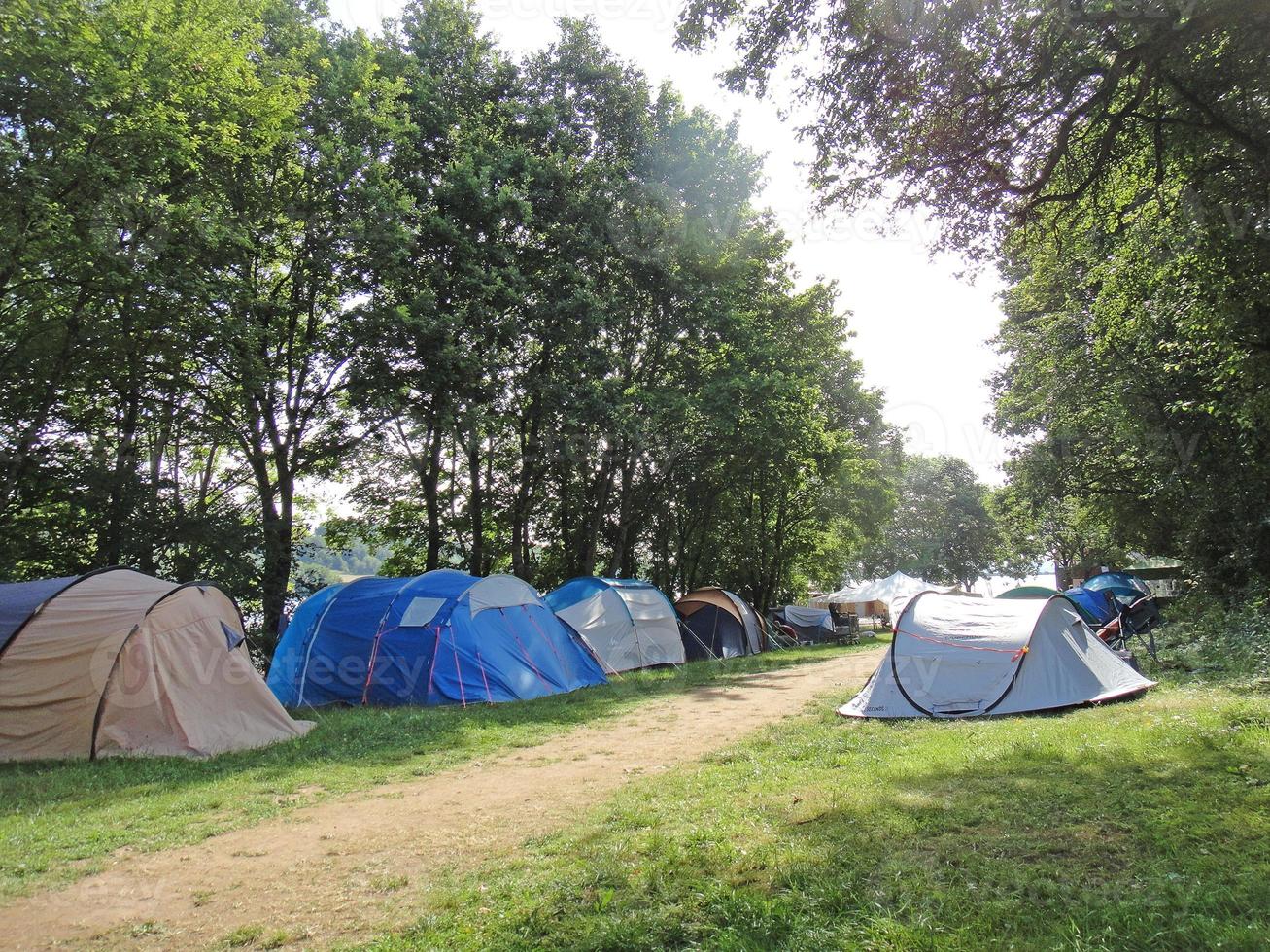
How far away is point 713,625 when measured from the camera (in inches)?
814

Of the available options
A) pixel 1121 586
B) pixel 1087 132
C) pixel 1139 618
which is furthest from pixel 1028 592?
pixel 1087 132

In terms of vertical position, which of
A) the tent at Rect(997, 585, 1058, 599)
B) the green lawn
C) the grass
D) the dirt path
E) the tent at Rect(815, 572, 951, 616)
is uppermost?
the tent at Rect(815, 572, 951, 616)

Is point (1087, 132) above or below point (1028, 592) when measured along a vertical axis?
above

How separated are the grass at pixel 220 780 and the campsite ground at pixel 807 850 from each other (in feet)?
0.21

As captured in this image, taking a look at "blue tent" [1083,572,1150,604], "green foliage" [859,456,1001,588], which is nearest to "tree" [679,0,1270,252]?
"blue tent" [1083,572,1150,604]

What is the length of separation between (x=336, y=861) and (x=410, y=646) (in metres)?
7.17

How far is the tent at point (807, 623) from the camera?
2714cm

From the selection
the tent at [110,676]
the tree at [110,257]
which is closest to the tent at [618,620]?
the tree at [110,257]

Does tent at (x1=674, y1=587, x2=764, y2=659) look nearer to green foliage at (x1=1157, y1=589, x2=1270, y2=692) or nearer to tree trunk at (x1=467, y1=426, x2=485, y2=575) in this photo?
tree trunk at (x1=467, y1=426, x2=485, y2=575)

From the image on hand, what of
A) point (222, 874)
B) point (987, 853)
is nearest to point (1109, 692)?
point (987, 853)

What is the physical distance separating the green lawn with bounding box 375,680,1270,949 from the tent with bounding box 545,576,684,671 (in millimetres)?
9496

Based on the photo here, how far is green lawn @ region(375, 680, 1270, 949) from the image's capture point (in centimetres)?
341

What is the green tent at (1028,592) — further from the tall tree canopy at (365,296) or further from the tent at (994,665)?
the tall tree canopy at (365,296)

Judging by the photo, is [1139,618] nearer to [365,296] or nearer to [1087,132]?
[1087,132]
